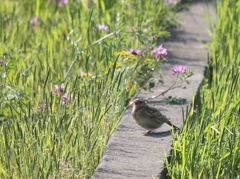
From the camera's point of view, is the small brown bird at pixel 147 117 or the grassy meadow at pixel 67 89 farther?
the small brown bird at pixel 147 117

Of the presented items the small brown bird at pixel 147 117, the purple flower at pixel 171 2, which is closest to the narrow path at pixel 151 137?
the small brown bird at pixel 147 117

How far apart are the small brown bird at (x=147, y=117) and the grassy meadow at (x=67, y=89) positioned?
0.18 meters

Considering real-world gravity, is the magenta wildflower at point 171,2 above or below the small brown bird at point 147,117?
above

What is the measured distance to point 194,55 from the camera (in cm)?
623

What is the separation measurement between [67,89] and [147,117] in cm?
87

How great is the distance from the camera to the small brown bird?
168 inches

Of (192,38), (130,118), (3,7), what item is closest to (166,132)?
(130,118)

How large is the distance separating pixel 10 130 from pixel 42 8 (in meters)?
3.90

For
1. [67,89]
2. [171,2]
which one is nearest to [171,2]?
[171,2]

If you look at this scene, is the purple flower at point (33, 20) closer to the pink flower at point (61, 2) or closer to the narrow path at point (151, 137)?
the pink flower at point (61, 2)

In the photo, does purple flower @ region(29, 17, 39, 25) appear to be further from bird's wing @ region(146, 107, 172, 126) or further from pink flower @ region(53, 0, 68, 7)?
bird's wing @ region(146, 107, 172, 126)

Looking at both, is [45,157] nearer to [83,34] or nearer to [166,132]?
[166,132]

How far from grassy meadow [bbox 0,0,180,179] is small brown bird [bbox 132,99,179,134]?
178mm

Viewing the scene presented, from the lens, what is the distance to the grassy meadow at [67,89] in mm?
3564
